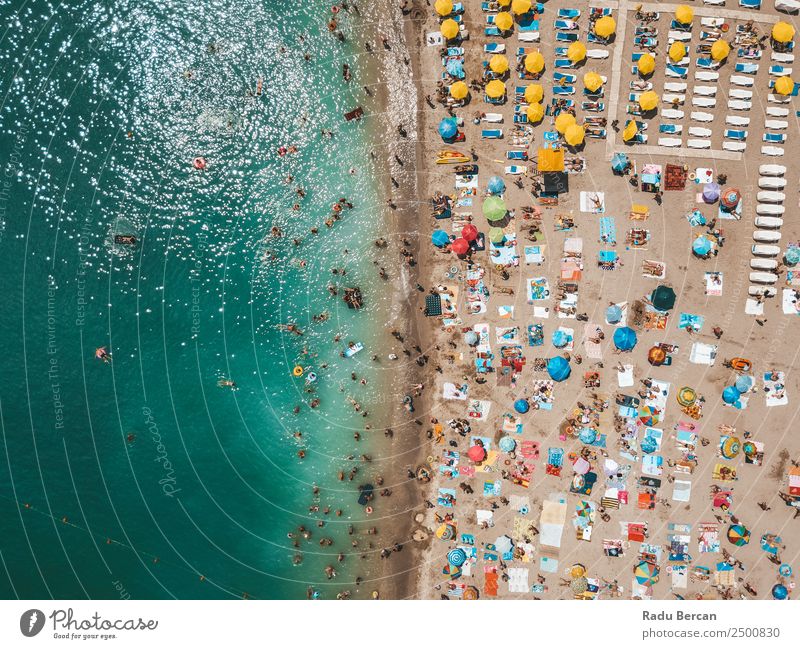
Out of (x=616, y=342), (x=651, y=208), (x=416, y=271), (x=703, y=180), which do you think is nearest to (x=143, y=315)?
(x=416, y=271)

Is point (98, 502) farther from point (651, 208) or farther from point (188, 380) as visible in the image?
point (651, 208)

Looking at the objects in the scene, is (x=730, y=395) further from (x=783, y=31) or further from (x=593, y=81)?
(x=783, y=31)

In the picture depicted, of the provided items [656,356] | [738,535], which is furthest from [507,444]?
[738,535]

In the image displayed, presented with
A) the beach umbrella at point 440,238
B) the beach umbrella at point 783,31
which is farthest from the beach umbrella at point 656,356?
the beach umbrella at point 783,31

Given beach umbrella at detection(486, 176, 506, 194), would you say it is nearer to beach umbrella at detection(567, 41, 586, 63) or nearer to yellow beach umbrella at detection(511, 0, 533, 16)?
beach umbrella at detection(567, 41, 586, 63)

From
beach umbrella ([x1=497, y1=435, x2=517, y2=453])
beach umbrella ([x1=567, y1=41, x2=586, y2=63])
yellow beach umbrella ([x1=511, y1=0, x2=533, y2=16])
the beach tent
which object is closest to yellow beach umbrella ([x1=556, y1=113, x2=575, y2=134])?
the beach tent

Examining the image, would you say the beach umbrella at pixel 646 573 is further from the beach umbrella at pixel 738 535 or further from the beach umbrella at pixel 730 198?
the beach umbrella at pixel 730 198
